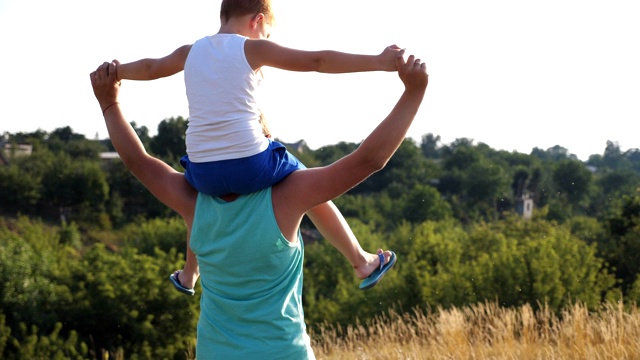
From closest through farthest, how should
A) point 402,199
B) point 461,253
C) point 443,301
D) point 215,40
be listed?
point 215,40 < point 443,301 < point 461,253 < point 402,199

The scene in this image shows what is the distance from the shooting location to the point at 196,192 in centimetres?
167

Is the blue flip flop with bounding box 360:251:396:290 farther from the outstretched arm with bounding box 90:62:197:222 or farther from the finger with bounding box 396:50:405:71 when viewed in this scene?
the finger with bounding box 396:50:405:71

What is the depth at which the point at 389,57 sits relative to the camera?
145 centimetres

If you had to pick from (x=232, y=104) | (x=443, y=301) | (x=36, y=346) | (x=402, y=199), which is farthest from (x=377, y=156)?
(x=402, y=199)

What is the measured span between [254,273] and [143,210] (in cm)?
5384

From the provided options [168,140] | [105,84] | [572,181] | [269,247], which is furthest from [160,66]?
[572,181]

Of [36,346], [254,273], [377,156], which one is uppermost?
[377,156]

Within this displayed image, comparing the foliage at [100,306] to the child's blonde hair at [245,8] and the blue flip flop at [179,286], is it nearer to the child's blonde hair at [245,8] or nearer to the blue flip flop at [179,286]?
the blue flip flop at [179,286]

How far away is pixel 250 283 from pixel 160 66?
523 mm

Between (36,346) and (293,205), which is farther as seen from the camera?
(36,346)

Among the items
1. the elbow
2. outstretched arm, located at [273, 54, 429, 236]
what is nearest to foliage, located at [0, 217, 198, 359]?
outstretched arm, located at [273, 54, 429, 236]

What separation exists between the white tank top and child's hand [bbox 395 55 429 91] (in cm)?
31

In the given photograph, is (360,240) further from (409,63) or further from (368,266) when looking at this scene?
(409,63)

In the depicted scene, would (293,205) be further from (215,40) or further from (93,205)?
(93,205)
